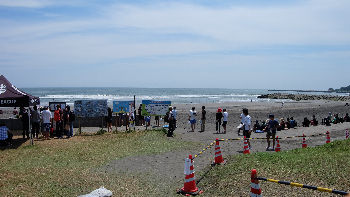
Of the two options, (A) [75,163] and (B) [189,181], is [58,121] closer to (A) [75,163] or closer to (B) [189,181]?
(A) [75,163]

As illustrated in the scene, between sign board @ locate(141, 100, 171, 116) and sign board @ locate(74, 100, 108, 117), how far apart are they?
113 inches

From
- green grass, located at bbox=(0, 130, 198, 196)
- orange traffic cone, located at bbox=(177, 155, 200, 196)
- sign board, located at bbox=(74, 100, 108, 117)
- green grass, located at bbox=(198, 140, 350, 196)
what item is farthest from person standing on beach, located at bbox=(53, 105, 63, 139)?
orange traffic cone, located at bbox=(177, 155, 200, 196)

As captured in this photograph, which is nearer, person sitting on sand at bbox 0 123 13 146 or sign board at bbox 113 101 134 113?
person sitting on sand at bbox 0 123 13 146

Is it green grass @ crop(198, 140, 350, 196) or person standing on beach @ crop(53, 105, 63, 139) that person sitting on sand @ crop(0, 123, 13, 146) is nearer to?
person standing on beach @ crop(53, 105, 63, 139)

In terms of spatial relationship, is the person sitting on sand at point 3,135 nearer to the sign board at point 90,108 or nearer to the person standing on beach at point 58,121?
the person standing on beach at point 58,121

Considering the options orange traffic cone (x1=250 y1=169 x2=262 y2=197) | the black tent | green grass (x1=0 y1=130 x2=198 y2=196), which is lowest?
green grass (x1=0 y1=130 x2=198 y2=196)

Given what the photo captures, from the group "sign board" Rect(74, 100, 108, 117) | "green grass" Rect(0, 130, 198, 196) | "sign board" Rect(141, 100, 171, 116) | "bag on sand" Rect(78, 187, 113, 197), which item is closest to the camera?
"bag on sand" Rect(78, 187, 113, 197)

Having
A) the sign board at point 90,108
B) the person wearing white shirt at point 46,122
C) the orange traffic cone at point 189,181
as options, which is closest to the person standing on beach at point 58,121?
the person wearing white shirt at point 46,122

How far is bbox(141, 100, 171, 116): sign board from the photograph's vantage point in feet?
77.9

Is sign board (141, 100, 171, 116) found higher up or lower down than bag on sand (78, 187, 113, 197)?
higher up

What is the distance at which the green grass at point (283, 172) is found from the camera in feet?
29.0

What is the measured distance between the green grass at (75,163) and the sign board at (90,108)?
2286 millimetres

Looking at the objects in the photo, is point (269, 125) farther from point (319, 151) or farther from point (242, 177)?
point (242, 177)

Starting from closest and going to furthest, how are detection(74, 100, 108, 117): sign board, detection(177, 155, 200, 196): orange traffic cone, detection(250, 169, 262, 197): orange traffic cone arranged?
1. detection(250, 169, 262, 197): orange traffic cone
2. detection(177, 155, 200, 196): orange traffic cone
3. detection(74, 100, 108, 117): sign board
